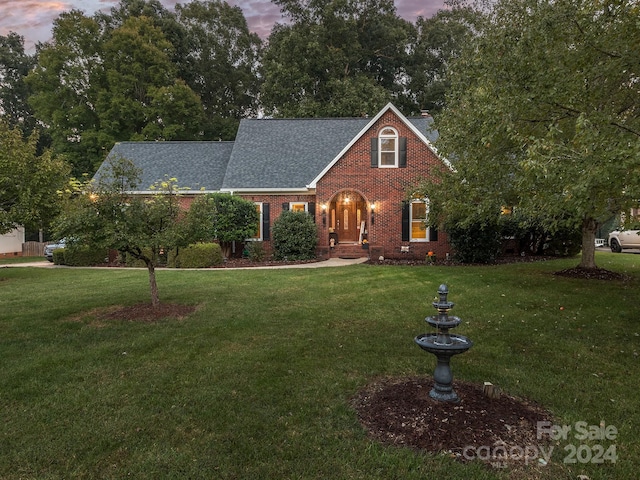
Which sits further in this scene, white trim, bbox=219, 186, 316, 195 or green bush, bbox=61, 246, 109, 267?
white trim, bbox=219, 186, 316, 195

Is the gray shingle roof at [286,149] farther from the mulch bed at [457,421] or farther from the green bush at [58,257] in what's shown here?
the mulch bed at [457,421]

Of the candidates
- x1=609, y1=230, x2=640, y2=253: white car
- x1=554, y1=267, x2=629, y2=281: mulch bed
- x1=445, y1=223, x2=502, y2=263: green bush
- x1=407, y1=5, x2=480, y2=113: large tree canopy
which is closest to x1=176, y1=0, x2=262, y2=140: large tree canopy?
x1=407, y1=5, x2=480, y2=113: large tree canopy

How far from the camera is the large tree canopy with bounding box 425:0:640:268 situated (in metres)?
5.00

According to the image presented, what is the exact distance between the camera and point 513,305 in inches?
324

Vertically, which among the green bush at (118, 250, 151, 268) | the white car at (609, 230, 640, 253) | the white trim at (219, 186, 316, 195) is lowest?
the green bush at (118, 250, 151, 268)

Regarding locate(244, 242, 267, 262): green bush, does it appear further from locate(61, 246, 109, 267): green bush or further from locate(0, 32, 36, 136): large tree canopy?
locate(0, 32, 36, 136): large tree canopy

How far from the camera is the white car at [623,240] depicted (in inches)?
755

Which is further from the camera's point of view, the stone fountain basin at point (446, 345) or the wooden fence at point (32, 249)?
the wooden fence at point (32, 249)

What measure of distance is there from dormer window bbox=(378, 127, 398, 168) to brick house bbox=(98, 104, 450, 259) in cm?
4

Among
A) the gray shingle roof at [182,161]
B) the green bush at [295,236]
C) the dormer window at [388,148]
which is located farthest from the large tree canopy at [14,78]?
the dormer window at [388,148]

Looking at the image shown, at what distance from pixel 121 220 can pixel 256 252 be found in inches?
385

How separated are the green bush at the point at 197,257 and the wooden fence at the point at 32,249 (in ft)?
54.4

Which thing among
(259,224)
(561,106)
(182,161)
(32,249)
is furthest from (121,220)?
(32,249)

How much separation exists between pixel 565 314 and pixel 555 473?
540cm
